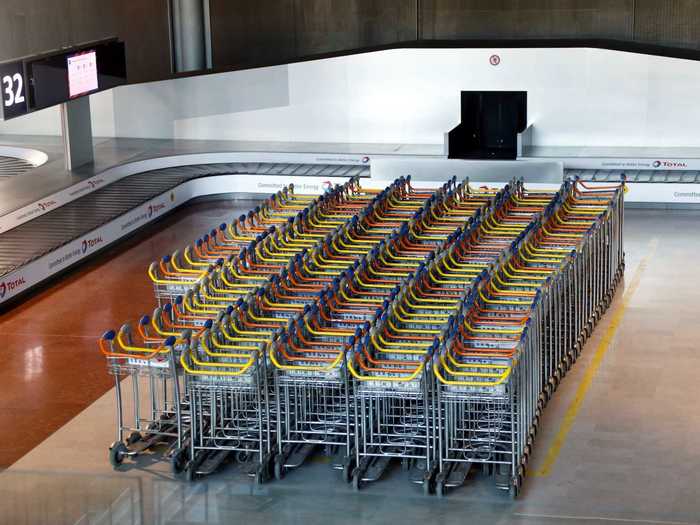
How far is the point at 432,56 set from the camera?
23.9 metres

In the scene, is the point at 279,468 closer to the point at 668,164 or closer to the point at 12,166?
the point at 668,164

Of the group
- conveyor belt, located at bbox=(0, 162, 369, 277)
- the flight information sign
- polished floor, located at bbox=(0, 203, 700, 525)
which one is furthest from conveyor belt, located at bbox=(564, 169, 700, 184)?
the flight information sign

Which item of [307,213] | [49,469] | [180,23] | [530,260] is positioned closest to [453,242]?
[530,260]

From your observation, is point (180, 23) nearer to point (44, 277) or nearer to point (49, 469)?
point (44, 277)

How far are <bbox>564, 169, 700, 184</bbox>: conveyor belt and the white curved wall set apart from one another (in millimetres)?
1356

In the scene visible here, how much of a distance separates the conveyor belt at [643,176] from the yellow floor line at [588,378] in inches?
142

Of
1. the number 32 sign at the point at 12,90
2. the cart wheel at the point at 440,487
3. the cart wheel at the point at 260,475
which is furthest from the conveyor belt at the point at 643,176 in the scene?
the cart wheel at the point at 260,475

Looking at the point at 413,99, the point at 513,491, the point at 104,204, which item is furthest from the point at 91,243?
the point at 513,491

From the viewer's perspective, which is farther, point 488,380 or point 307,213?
point 307,213

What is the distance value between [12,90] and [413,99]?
370 inches

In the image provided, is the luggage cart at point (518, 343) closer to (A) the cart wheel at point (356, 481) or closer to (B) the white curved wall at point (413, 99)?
(A) the cart wheel at point (356, 481)

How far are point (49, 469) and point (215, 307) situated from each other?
2264mm

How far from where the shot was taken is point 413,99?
79.5 feet

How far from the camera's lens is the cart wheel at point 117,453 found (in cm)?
1134
